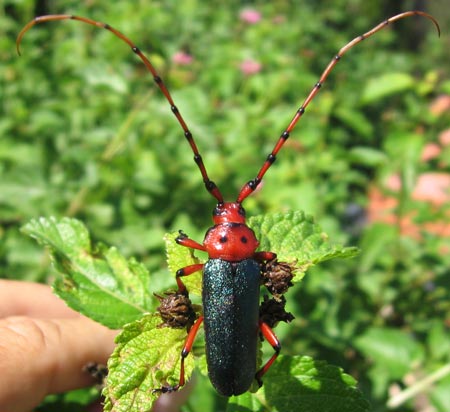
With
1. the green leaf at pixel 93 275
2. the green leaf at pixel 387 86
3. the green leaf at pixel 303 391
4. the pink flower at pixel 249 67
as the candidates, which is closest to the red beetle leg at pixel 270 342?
the green leaf at pixel 303 391

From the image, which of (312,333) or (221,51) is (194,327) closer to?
(312,333)

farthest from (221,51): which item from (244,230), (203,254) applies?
(244,230)

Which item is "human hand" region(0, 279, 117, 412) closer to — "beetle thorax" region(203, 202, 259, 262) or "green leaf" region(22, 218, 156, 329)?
"green leaf" region(22, 218, 156, 329)

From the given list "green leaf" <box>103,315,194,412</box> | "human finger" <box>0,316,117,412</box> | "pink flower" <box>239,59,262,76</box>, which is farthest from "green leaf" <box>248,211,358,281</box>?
"pink flower" <box>239,59,262,76</box>

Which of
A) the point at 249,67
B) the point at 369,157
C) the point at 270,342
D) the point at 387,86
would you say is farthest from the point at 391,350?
the point at 249,67

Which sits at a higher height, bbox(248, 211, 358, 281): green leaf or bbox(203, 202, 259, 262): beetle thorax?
bbox(248, 211, 358, 281): green leaf

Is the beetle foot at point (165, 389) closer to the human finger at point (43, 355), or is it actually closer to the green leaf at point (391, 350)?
the human finger at point (43, 355)
